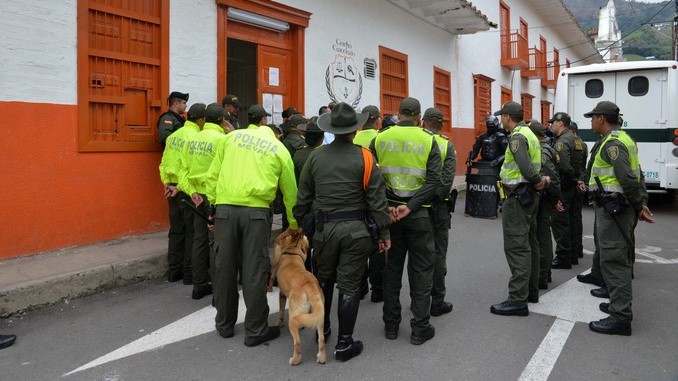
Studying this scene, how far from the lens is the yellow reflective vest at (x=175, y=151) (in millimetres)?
5109

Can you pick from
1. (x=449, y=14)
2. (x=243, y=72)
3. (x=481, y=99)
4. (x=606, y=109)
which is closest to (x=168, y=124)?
(x=243, y=72)

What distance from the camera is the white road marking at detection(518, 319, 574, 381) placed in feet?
10.8

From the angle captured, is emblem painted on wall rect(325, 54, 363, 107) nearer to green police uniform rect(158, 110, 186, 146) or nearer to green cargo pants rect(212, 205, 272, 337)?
green police uniform rect(158, 110, 186, 146)

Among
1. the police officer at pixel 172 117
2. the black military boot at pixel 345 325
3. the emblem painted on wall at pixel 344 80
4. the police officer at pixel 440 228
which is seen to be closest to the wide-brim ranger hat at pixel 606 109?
the police officer at pixel 440 228

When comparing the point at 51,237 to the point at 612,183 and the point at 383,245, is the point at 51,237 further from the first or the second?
the point at 612,183

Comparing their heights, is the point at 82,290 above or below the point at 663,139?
below

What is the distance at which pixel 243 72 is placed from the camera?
9.69 meters

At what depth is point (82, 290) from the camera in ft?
15.9

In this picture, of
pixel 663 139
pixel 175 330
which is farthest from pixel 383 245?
pixel 663 139

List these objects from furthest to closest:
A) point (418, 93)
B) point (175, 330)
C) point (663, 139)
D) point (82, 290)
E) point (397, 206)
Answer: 1. point (418, 93)
2. point (663, 139)
3. point (82, 290)
4. point (175, 330)
5. point (397, 206)

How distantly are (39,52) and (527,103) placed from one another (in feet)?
63.7

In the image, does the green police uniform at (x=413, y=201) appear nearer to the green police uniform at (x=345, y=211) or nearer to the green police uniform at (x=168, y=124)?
the green police uniform at (x=345, y=211)

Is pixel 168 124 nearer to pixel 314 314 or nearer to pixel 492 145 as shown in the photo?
pixel 314 314

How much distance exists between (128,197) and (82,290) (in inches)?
65.1
